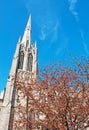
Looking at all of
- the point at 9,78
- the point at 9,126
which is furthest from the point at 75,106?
the point at 9,78

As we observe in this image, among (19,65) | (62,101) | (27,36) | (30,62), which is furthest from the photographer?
(27,36)

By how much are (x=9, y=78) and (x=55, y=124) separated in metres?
30.1

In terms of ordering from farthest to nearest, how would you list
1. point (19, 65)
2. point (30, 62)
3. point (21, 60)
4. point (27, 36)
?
point (27, 36) → point (30, 62) → point (21, 60) → point (19, 65)

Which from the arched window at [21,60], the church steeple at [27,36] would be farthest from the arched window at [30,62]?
the church steeple at [27,36]

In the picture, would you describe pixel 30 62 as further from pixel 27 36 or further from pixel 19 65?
pixel 27 36

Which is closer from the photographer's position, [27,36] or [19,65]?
[19,65]

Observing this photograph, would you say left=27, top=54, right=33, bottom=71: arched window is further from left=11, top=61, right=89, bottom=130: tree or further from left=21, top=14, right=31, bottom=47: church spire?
left=11, top=61, right=89, bottom=130: tree

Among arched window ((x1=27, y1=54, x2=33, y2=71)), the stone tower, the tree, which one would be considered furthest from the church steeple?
the tree

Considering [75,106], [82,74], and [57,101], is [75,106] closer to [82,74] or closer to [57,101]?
[57,101]

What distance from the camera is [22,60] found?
49.1 metres

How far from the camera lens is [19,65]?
156 feet

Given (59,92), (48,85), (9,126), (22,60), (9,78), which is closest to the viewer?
(59,92)

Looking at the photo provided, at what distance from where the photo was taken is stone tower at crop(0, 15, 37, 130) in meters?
36.2

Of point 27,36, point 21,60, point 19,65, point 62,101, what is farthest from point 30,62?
point 62,101
